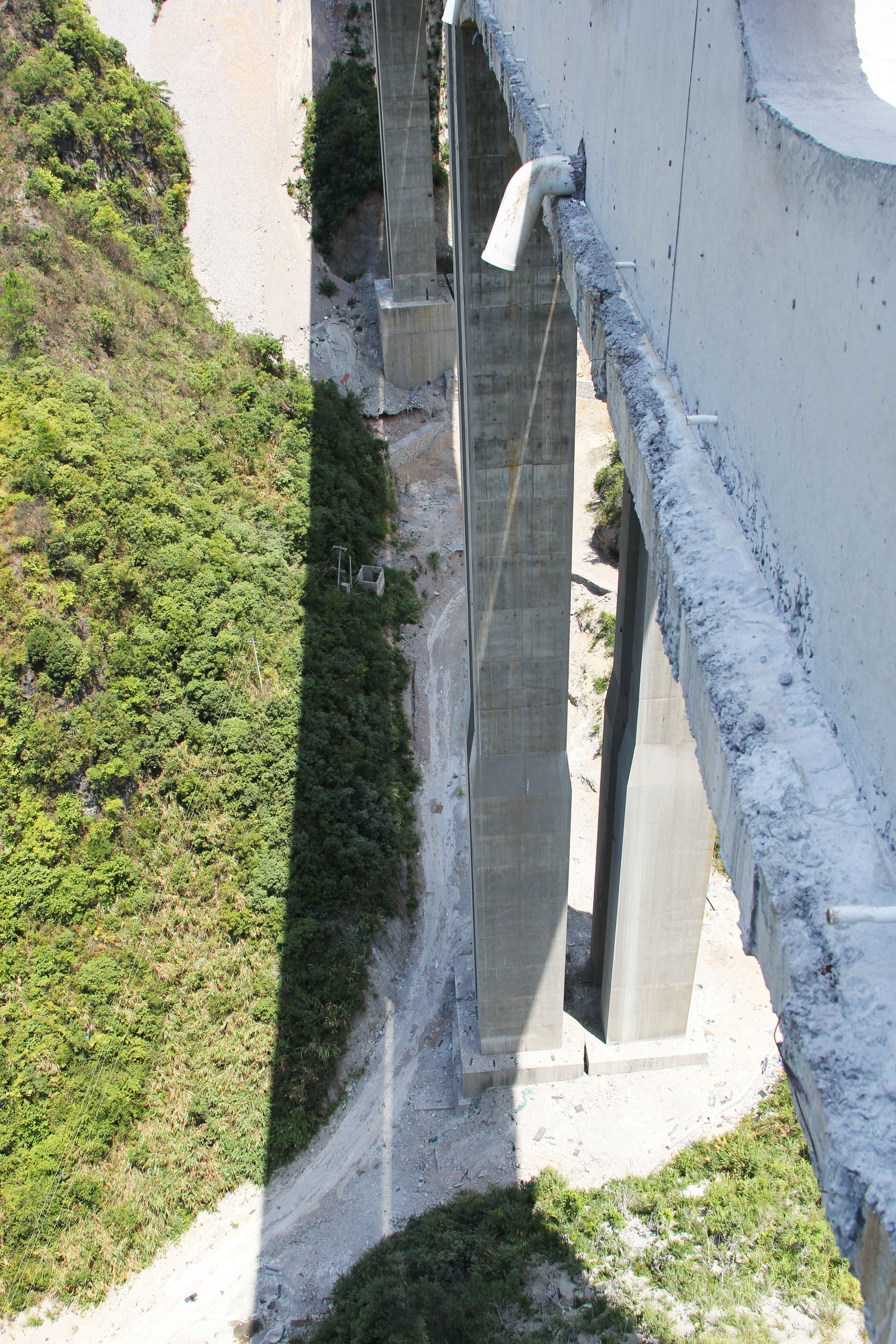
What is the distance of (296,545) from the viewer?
74.9ft

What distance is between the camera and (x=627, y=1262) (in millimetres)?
12953

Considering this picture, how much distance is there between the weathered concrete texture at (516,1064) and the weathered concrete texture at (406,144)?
21454 mm

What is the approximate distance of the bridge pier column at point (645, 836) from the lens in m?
11.9

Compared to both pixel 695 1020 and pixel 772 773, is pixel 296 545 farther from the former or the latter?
pixel 772 773

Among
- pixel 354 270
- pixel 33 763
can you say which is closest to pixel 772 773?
pixel 33 763

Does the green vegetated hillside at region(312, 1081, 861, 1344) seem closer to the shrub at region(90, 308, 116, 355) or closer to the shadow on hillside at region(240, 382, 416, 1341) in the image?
the shadow on hillside at region(240, 382, 416, 1341)

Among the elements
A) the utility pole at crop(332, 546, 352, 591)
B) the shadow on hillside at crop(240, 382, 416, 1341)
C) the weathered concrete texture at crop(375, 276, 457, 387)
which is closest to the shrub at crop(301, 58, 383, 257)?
the weathered concrete texture at crop(375, 276, 457, 387)

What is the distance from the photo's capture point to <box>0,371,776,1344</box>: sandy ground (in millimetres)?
13555

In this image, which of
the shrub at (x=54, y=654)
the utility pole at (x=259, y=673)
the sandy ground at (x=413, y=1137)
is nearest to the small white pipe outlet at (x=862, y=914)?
the sandy ground at (x=413, y=1137)

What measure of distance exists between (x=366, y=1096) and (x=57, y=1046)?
500 cm

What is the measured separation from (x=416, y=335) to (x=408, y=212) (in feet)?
11.6

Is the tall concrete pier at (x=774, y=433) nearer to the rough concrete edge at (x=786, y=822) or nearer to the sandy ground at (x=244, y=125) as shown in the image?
the rough concrete edge at (x=786, y=822)

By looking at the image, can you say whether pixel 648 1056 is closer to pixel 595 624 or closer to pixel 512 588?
pixel 512 588

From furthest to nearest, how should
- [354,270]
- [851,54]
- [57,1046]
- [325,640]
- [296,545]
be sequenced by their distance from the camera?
1. [354,270]
2. [296,545]
3. [325,640]
4. [57,1046]
5. [851,54]
